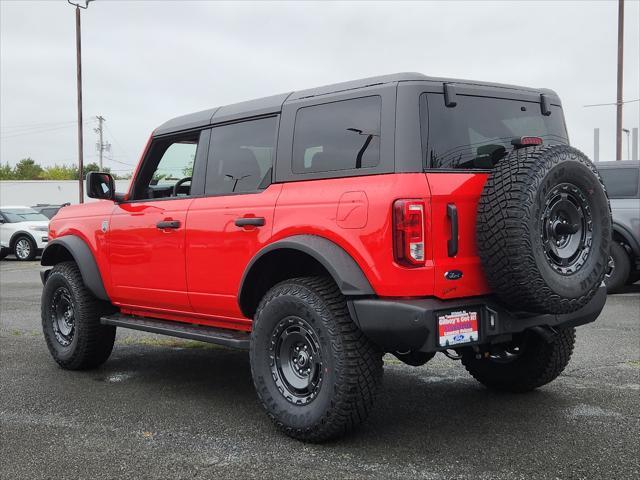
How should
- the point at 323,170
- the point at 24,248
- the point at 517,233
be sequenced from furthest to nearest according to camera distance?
the point at 24,248, the point at 323,170, the point at 517,233

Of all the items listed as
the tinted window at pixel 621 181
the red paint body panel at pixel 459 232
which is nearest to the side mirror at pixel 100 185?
the red paint body panel at pixel 459 232

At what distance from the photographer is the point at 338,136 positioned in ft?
13.6

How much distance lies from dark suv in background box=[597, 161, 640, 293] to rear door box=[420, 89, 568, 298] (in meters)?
6.44

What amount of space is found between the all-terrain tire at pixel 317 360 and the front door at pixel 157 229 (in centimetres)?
105

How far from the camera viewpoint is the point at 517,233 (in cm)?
361

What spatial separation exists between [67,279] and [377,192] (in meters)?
3.26

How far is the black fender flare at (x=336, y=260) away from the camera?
377 cm

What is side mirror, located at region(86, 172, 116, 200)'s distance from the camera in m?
5.57

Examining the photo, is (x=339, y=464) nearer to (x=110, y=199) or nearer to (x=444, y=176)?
(x=444, y=176)

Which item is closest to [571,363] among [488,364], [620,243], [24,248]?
[488,364]

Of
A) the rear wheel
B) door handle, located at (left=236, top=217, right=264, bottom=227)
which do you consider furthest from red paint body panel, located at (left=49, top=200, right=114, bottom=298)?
the rear wheel

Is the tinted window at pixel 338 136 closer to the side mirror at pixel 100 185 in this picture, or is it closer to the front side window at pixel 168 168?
the front side window at pixel 168 168

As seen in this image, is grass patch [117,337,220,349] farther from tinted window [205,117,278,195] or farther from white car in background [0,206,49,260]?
white car in background [0,206,49,260]

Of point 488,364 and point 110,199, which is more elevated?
point 110,199
